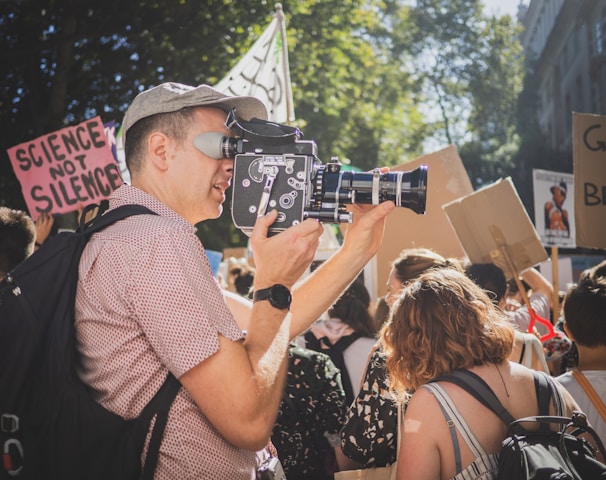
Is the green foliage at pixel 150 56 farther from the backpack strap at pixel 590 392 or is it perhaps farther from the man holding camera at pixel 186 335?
the man holding camera at pixel 186 335

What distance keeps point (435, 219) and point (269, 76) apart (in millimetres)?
2353

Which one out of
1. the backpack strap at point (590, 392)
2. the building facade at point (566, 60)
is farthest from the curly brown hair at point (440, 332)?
the building facade at point (566, 60)

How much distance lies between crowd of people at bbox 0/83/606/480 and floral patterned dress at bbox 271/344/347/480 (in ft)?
1.63

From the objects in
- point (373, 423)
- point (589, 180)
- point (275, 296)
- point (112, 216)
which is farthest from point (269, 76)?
point (275, 296)

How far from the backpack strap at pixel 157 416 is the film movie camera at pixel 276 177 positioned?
49 cm

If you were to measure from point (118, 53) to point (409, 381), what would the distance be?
32.9 ft

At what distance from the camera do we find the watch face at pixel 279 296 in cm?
165

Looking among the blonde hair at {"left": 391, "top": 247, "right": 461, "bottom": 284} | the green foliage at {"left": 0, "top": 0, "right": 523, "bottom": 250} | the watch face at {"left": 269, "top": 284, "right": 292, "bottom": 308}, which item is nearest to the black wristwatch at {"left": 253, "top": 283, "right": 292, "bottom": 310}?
the watch face at {"left": 269, "top": 284, "right": 292, "bottom": 308}

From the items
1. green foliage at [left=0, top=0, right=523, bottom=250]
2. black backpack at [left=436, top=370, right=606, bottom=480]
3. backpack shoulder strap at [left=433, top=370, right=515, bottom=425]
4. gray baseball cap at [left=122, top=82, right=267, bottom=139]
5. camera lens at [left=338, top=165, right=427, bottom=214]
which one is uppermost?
green foliage at [left=0, top=0, right=523, bottom=250]

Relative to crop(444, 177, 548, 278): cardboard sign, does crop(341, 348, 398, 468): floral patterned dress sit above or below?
below

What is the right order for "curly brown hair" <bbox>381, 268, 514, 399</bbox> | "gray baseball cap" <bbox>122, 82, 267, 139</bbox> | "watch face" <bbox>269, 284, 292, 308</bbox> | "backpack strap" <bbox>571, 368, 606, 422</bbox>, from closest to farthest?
"watch face" <bbox>269, 284, 292, 308</bbox>
"gray baseball cap" <bbox>122, 82, 267, 139</bbox>
"curly brown hair" <bbox>381, 268, 514, 399</bbox>
"backpack strap" <bbox>571, 368, 606, 422</bbox>

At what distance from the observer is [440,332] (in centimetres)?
239

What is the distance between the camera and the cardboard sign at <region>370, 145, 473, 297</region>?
16.0 feet

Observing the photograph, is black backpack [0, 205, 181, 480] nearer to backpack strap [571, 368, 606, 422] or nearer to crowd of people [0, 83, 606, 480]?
crowd of people [0, 83, 606, 480]
